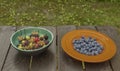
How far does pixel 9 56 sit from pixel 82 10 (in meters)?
2.82

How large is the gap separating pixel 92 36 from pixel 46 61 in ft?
1.56

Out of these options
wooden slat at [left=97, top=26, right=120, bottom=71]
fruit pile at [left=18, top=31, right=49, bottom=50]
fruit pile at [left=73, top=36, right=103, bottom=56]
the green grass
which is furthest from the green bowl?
the green grass

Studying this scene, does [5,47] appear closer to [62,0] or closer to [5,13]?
[5,13]

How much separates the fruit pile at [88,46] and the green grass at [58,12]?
2094mm

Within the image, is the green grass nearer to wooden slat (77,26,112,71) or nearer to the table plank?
the table plank

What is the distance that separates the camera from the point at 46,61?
5.58 ft

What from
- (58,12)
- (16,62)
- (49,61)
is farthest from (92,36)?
(58,12)

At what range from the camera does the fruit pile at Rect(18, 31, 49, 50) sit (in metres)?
1.70

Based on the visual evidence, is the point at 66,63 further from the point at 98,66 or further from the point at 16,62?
the point at 16,62

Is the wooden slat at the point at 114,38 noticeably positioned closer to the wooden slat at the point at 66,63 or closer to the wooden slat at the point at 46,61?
the wooden slat at the point at 66,63

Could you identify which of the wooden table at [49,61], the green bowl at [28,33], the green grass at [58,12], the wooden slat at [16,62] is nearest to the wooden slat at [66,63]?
the wooden table at [49,61]

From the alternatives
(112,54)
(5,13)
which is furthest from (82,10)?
(112,54)

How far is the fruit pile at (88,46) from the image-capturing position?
1733 millimetres

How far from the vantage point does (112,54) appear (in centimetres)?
174
